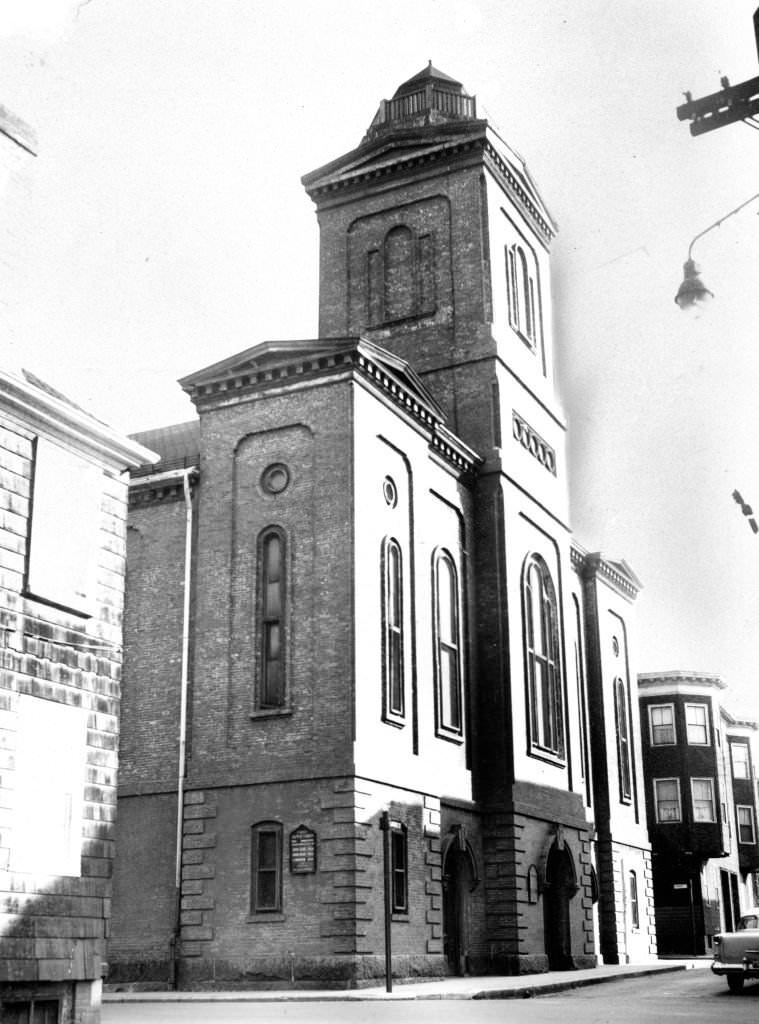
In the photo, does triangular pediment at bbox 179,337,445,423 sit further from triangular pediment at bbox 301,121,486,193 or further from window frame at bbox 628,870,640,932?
window frame at bbox 628,870,640,932

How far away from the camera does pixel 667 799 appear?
56906 millimetres

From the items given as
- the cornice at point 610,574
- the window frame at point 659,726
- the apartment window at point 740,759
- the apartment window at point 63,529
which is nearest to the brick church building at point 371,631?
the cornice at point 610,574

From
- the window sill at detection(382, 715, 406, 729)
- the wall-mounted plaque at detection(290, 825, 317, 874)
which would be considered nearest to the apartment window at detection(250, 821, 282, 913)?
the wall-mounted plaque at detection(290, 825, 317, 874)

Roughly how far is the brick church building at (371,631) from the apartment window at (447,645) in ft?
0.30

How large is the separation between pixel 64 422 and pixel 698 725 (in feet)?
148

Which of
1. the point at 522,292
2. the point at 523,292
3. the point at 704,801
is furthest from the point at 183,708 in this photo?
the point at 704,801

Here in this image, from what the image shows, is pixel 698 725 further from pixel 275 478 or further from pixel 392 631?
pixel 275 478

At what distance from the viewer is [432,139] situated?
1543 inches

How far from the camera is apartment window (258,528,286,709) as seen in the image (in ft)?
94.9

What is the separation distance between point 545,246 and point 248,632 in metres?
19.9

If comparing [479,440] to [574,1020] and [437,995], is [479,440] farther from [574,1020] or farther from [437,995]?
[574,1020]

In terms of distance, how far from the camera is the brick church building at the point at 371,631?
27.6m

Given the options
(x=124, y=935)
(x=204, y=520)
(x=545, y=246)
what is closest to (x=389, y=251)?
(x=545, y=246)

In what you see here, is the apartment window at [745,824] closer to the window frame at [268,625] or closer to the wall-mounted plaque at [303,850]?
the window frame at [268,625]
